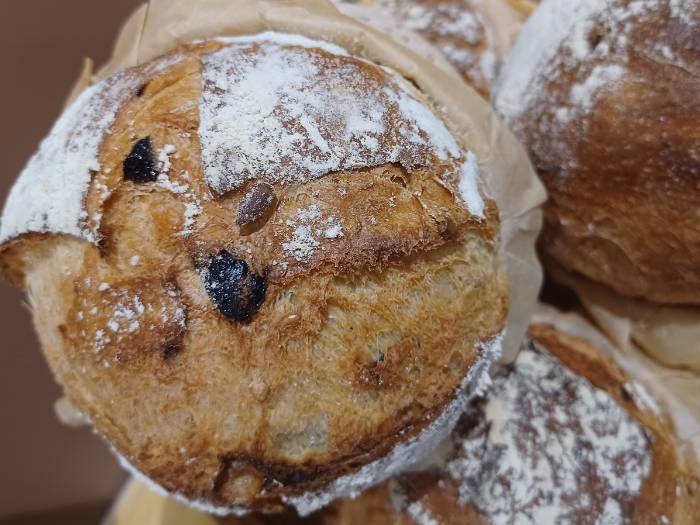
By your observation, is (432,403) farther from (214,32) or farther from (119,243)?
(214,32)

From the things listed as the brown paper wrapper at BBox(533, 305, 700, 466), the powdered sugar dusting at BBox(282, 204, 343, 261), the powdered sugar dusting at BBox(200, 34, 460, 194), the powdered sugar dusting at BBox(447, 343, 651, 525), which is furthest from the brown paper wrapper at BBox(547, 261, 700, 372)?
the powdered sugar dusting at BBox(282, 204, 343, 261)

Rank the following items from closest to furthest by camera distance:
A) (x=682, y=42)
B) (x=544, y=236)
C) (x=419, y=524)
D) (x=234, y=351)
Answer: (x=234, y=351), (x=682, y=42), (x=419, y=524), (x=544, y=236)

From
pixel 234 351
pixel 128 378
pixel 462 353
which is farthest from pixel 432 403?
pixel 128 378

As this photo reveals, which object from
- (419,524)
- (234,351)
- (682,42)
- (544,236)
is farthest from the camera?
(544,236)

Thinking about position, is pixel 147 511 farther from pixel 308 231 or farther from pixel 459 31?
pixel 459 31

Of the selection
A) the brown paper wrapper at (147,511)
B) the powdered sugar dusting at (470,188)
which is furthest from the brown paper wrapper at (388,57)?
the brown paper wrapper at (147,511)

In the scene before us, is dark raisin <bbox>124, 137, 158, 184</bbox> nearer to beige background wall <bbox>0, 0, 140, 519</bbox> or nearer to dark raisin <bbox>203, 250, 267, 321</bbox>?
Result: dark raisin <bbox>203, 250, 267, 321</bbox>

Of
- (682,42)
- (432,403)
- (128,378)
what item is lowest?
(432,403)
